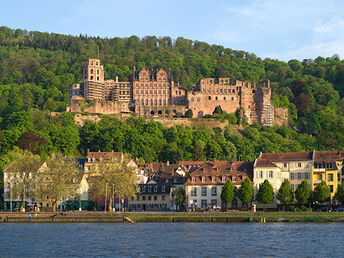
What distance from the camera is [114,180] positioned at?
9731cm

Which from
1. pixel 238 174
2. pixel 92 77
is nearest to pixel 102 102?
pixel 92 77

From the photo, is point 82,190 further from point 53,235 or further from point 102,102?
point 102,102

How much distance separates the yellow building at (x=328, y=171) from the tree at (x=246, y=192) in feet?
38.3

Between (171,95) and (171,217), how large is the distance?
94331 mm

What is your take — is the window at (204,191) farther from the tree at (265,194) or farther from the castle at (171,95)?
the castle at (171,95)

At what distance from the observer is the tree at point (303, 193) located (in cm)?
9156

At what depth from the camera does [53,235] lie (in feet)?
244

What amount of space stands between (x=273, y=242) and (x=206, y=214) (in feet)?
78.2

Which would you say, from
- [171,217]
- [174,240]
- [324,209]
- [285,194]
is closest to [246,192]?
[285,194]

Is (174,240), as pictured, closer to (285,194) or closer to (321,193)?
(285,194)

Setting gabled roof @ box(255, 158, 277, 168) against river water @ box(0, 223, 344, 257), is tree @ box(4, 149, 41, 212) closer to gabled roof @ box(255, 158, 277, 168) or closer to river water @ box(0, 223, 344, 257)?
river water @ box(0, 223, 344, 257)

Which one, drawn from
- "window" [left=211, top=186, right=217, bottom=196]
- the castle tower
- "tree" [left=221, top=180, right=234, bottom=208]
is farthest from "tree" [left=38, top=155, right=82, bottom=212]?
the castle tower

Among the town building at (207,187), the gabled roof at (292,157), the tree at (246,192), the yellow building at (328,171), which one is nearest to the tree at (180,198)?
the town building at (207,187)

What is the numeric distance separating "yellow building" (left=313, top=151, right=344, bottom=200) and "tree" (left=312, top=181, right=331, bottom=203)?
6585 mm
